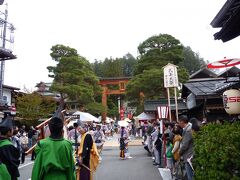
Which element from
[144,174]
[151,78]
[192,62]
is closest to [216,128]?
[144,174]

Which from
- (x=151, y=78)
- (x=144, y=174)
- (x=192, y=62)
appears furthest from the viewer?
(x=192, y=62)

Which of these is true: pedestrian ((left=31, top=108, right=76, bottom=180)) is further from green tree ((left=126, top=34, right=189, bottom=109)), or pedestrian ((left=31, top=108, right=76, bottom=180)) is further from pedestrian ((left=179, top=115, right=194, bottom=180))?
green tree ((left=126, top=34, right=189, bottom=109))

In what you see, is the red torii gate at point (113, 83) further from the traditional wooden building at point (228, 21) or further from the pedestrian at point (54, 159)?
the pedestrian at point (54, 159)

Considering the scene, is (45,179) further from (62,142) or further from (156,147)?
(156,147)

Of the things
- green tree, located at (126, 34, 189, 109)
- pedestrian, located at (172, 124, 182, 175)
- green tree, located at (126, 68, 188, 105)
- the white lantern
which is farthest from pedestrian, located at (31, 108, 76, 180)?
green tree, located at (126, 34, 189, 109)

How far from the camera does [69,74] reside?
135 feet

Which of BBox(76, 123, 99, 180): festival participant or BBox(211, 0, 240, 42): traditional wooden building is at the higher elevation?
BBox(211, 0, 240, 42): traditional wooden building

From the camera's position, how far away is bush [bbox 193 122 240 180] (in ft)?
16.8

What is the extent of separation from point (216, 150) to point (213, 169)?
0.34 m

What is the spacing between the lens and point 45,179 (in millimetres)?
4918

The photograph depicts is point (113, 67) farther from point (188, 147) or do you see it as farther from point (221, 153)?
point (221, 153)

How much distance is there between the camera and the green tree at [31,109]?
37000mm

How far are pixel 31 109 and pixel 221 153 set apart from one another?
3401cm

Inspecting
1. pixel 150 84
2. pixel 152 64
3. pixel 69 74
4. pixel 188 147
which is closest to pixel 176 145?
pixel 188 147
